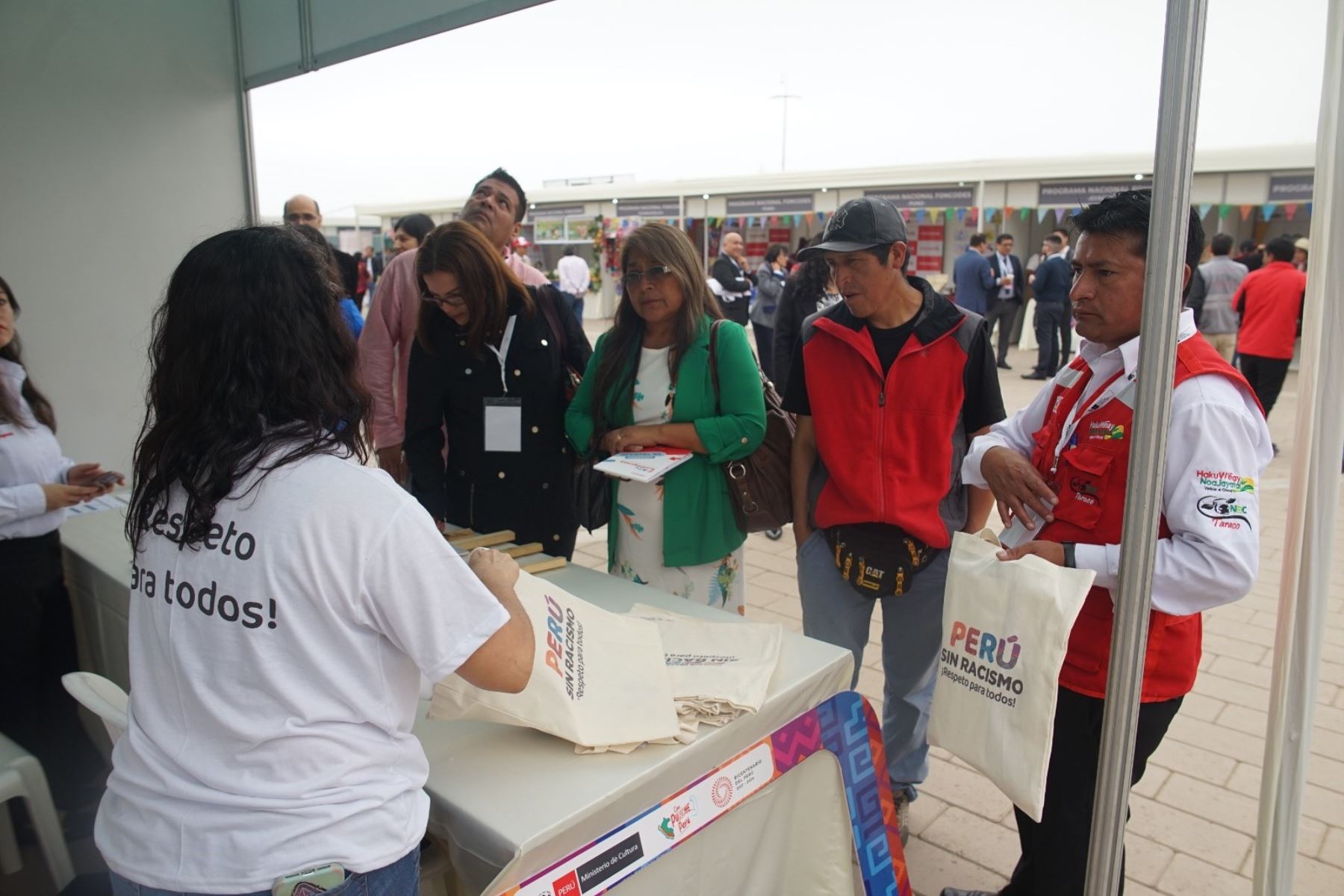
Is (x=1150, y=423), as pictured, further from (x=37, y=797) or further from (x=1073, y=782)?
(x=37, y=797)

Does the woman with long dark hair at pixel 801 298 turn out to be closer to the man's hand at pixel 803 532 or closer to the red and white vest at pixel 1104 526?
the man's hand at pixel 803 532

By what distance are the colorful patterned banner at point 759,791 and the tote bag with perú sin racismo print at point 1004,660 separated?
195 mm

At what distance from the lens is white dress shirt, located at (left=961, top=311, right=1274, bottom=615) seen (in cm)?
136

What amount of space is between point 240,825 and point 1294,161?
12.3m

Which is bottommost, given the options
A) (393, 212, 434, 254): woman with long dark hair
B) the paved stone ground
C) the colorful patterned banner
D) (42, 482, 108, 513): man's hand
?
the paved stone ground

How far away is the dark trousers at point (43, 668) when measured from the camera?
7.71ft

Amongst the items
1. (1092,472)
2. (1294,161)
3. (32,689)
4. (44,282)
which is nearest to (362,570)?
(1092,472)

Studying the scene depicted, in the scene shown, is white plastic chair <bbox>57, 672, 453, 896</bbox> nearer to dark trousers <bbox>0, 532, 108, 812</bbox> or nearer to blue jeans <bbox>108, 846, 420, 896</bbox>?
blue jeans <bbox>108, 846, 420, 896</bbox>

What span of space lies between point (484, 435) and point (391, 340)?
2.56ft

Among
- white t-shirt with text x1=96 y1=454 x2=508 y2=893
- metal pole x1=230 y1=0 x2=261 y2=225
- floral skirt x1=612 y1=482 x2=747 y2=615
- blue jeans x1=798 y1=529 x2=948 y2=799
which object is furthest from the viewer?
metal pole x1=230 y1=0 x2=261 y2=225

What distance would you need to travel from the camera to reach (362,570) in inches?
41.5

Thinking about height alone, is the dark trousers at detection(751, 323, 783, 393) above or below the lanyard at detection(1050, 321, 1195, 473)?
below

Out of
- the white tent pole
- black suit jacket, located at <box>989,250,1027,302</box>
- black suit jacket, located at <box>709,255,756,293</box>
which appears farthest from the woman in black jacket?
black suit jacket, located at <box>989,250,1027,302</box>

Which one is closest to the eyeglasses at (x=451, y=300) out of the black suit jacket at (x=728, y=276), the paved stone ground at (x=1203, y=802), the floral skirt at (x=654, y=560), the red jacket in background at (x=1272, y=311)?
the floral skirt at (x=654, y=560)
